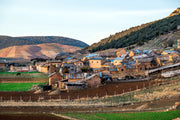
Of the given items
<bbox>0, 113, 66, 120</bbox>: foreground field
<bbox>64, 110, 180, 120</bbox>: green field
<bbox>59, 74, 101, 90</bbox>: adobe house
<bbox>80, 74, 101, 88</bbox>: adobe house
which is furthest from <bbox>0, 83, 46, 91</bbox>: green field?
<bbox>64, 110, 180, 120</bbox>: green field

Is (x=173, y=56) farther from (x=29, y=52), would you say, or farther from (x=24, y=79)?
(x=29, y=52)

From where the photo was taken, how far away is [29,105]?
1165 inches

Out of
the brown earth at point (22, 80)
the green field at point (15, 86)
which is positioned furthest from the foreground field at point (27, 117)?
the brown earth at point (22, 80)

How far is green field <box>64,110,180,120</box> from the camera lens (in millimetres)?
19328

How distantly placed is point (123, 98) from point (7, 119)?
41.0 ft

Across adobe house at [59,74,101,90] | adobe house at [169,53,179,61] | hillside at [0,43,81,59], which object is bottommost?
adobe house at [59,74,101,90]

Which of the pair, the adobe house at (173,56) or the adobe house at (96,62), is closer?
the adobe house at (173,56)

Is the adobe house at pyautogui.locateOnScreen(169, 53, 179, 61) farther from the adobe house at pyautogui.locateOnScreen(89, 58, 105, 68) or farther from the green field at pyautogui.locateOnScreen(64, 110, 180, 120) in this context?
the green field at pyautogui.locateOnScreen(64, 110, 180, 120)

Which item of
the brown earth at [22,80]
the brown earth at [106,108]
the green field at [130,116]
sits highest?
the brown earth at [22,80]

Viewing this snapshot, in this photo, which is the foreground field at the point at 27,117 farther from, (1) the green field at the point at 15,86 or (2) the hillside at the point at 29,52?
(2) the hillside at the point at 29,52

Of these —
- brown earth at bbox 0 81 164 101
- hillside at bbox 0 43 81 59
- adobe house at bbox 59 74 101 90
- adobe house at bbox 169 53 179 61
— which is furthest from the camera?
hillside at bbox 0 43 81 59

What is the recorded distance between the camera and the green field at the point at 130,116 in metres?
19.3

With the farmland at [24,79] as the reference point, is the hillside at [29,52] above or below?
above

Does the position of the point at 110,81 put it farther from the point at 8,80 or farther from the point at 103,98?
the point at 8,80
